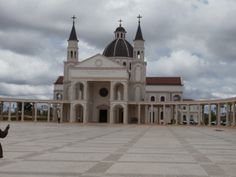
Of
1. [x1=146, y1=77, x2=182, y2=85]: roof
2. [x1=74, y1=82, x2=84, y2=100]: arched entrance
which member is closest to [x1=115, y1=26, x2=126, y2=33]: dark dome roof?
[x1=146, y1=77, x2=182, y2=85]: roof

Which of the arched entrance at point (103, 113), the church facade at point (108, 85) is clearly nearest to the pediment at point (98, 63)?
the church facade at point (108, 85)

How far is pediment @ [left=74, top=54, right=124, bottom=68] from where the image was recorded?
7650cm

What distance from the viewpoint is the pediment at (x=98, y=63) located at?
76.5 metres

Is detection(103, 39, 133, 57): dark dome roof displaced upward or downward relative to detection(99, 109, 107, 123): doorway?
upward

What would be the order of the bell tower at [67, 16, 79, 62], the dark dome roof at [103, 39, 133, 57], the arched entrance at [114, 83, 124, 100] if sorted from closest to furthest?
the arched entrance at [114, 83, 124, 100] < the bell tower at [67, 16, 79, 62] < the dark dome roof at [103, 39, 133, 57]

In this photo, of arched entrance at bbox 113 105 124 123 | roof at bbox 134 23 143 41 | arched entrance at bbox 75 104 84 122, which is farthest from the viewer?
roof at bbox 134 23 143 41

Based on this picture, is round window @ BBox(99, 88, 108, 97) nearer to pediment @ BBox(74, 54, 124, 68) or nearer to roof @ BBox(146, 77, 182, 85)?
pediment @ BBox(74, 54, 124, 68)

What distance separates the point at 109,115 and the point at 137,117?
596 cm

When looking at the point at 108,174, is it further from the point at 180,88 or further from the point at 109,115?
the point at 180,88

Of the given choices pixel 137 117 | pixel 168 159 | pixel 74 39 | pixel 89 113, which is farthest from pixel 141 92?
pixel 168 159

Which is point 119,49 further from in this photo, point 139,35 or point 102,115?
point 102,115

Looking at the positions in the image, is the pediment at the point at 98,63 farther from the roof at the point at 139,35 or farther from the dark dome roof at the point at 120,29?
the dark dome roof at the point at 120,29

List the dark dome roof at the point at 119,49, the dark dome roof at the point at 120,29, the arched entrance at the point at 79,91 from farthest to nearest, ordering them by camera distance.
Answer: the dark dome roof at the point at 120,29 → the dark dome roof at the point at 119,49 → the arched entrance at the point at 79,91

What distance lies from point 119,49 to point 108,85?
12705 millimetres
